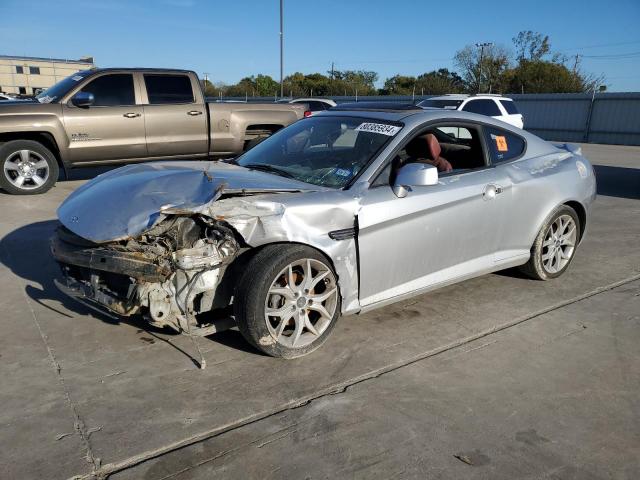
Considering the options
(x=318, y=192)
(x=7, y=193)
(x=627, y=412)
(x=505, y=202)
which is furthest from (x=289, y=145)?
(x=7, y=193)

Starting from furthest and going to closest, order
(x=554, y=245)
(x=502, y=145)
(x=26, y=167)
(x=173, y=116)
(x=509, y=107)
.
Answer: (x=509, y=107), (x=173, y=116), (x=26, y=167), (x=554, y=245), (x=502, y=145)

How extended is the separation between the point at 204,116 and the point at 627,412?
7832 millimetres

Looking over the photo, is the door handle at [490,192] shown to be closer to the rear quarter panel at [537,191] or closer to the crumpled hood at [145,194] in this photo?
the rear quarter panel at [537,191]

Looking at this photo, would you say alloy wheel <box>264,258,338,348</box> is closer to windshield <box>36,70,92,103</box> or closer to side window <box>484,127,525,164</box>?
side window <box>484,127,525,164</box>

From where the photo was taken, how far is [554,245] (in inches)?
195

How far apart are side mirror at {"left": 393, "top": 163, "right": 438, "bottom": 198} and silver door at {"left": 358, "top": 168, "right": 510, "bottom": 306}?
66mm

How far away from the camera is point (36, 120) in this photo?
7941 mm

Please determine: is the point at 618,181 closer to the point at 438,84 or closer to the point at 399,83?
the point at 438,84

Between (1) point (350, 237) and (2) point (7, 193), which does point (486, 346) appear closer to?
(1) point (350, 237)

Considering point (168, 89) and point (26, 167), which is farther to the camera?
point (168, 89)

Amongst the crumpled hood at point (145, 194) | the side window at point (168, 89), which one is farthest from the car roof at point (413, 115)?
the side window at point (168, 89)

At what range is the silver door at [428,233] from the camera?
3625 millimetres

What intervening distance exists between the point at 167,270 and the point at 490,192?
2.58 metres

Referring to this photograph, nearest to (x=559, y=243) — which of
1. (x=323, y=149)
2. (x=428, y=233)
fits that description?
(x=428, y=233)
